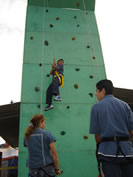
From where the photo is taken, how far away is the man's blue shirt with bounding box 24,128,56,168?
1835mm

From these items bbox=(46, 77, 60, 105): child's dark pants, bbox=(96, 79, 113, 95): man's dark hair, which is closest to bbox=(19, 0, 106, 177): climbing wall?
bbox=(46, 77, 60, 105): child's dark pants

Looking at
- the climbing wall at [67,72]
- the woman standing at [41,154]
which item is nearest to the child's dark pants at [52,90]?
the climbing wall at [67,72]

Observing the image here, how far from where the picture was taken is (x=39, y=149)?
6.15 feet

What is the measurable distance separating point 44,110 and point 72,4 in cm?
345

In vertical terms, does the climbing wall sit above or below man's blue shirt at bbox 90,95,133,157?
above

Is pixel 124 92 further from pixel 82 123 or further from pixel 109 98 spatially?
pixel 109 98

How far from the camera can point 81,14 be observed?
17.8ft

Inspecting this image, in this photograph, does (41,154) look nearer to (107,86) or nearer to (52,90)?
(107,86)

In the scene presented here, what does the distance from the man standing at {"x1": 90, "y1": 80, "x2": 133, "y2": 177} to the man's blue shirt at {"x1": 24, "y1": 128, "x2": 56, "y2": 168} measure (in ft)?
2.08

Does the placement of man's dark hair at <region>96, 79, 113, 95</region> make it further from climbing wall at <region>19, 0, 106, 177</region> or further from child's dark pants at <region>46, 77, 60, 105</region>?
climbing wall at <region>19, 0, 106, 177</region>

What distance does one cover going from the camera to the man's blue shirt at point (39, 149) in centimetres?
183

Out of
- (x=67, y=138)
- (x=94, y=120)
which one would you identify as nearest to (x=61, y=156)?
(x=67, y=138)

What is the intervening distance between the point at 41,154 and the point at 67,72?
113 inches

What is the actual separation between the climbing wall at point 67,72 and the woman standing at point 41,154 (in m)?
1.80
